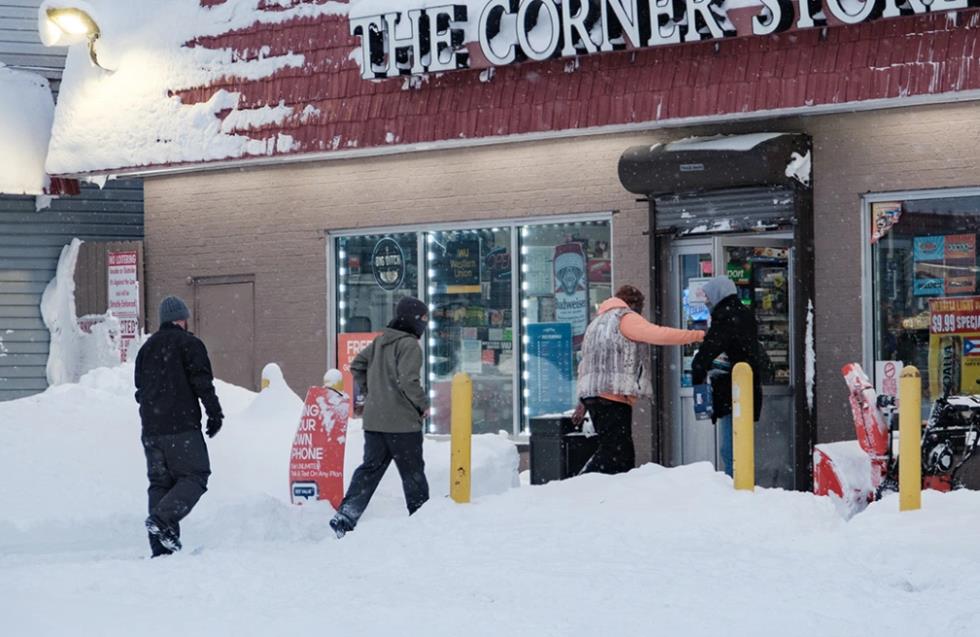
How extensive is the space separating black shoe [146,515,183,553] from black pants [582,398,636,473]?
344 centimetres

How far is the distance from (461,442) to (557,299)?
4829 millimetres

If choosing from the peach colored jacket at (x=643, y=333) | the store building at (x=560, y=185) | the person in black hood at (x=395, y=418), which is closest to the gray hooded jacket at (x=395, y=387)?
the person in black hood at (x=395, y=418)

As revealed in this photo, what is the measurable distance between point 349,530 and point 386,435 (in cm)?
70

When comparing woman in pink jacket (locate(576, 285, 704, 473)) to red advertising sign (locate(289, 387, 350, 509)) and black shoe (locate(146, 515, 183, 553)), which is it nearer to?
red advertising sign (locate(289, 387, 350, 509))

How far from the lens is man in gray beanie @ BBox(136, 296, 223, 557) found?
1041 cm

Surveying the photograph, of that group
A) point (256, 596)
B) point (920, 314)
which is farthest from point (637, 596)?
point (920, 314)

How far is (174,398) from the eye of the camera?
10.5 m

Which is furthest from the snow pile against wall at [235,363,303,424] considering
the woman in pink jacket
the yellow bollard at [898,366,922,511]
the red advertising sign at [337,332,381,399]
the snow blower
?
the yellow bollard at [898,366,922,511]

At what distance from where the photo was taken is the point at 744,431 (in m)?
10.8

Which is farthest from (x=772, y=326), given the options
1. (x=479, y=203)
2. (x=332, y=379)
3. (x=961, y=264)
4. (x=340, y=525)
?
(x=340, y=525)

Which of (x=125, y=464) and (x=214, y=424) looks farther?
(x=125, y=464)

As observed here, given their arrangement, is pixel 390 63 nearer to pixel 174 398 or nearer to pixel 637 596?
pixel 174 398

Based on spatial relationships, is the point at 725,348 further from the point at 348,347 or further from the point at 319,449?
the point at 348,347

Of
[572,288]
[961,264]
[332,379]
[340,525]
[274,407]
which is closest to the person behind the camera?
[340,525]
